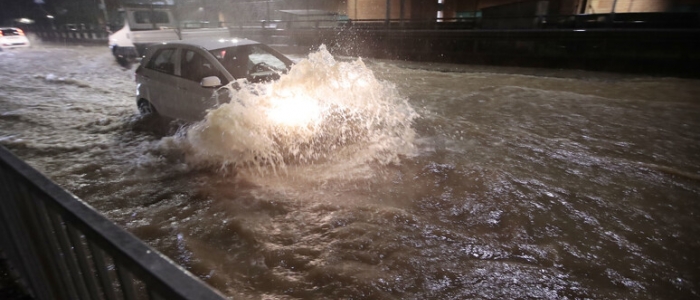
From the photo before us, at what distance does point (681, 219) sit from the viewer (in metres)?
3.77

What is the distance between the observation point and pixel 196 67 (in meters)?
5.98

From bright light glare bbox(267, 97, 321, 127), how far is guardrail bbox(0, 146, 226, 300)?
354cm

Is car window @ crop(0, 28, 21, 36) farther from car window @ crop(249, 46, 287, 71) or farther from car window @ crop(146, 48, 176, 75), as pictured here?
car window @ crop(249, 46, 287, 71)

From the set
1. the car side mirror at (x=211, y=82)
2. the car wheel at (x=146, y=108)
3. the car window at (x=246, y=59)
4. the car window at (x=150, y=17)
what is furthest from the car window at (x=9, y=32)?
the car side mirror at (x=211, y=82)

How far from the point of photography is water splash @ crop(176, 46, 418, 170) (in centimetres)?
527

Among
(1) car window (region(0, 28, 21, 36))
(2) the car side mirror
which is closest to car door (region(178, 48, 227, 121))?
(2) the car side mirror

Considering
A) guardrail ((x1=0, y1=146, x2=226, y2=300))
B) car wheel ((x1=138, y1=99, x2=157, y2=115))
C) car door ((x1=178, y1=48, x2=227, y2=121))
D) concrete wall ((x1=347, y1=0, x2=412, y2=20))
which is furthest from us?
concrete wall ((x1=347, y1=0, x2=412, y2=20))

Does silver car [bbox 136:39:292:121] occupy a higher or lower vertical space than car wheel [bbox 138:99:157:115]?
higher

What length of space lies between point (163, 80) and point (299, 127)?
9.07 feet

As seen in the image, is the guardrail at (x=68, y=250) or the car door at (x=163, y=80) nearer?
the guardrail at (x=68, y=250)

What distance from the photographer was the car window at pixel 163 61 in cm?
641

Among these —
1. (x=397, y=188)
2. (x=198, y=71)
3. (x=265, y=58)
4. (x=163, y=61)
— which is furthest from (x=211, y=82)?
(x=397, y=188)

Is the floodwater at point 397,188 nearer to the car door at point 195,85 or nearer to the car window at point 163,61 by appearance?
the car door at point 195,85

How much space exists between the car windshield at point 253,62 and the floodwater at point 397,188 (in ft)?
1.51
